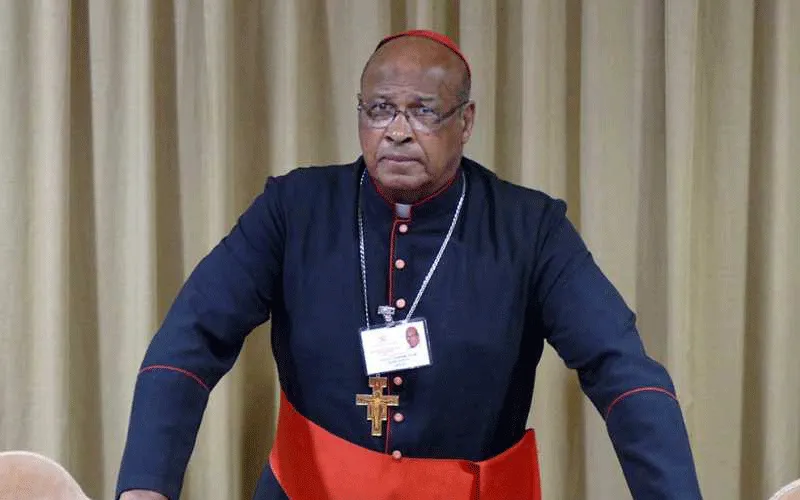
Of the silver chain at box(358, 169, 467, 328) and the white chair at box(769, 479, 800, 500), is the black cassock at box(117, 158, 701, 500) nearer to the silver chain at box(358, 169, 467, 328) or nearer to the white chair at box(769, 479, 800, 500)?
the silver chain at box(358, 169, 467, 328)

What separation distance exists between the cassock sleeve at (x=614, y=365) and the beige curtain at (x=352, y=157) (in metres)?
0.64

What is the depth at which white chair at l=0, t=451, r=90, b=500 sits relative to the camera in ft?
5.88

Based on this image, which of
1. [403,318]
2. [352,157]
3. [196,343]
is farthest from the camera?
[352,157]

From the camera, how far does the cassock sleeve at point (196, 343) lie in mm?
1586

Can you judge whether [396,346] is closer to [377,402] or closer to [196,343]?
[377,402]

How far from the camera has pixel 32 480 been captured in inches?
71.2

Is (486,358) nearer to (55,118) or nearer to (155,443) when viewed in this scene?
(155,443)

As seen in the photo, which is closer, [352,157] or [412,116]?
[412,116]

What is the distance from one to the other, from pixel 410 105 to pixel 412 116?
0.06 ft

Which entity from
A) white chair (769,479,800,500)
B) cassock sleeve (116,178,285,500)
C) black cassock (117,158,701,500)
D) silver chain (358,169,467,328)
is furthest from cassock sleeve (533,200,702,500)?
cassock sleeve (116,178,285,500)

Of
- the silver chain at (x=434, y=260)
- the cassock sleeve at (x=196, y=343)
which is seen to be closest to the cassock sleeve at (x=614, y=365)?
the silver chain at (x=434, y=260)

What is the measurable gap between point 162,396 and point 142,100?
97cm

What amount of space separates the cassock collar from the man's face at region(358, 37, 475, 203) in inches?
3.9

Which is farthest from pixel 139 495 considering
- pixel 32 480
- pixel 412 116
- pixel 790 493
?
pixel 790 493
